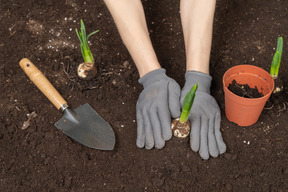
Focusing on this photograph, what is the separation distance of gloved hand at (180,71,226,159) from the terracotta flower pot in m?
0.08

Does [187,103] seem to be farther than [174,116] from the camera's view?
No

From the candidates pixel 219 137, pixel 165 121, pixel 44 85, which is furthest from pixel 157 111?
pixel 44 85

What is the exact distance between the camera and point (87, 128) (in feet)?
5.82

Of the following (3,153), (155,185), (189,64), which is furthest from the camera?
(189,64)

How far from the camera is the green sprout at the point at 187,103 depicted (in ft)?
4.92

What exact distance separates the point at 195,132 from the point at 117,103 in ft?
1.50

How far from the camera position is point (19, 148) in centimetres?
176

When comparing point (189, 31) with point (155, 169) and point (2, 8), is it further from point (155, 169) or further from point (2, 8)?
point (2, 8)

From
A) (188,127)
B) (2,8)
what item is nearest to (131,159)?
(188,127)

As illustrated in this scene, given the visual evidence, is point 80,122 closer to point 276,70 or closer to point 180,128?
point 180,128

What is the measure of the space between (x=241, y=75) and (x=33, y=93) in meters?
1.07

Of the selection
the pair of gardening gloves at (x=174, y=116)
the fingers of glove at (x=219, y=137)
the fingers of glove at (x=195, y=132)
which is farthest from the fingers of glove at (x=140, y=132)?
the fingers of glove at (x=219, y=137)

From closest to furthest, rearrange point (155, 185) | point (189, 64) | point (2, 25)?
point (155, 185), point (189, 64), point (2, 25)

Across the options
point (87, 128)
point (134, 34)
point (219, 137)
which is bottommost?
point (219, 137)
